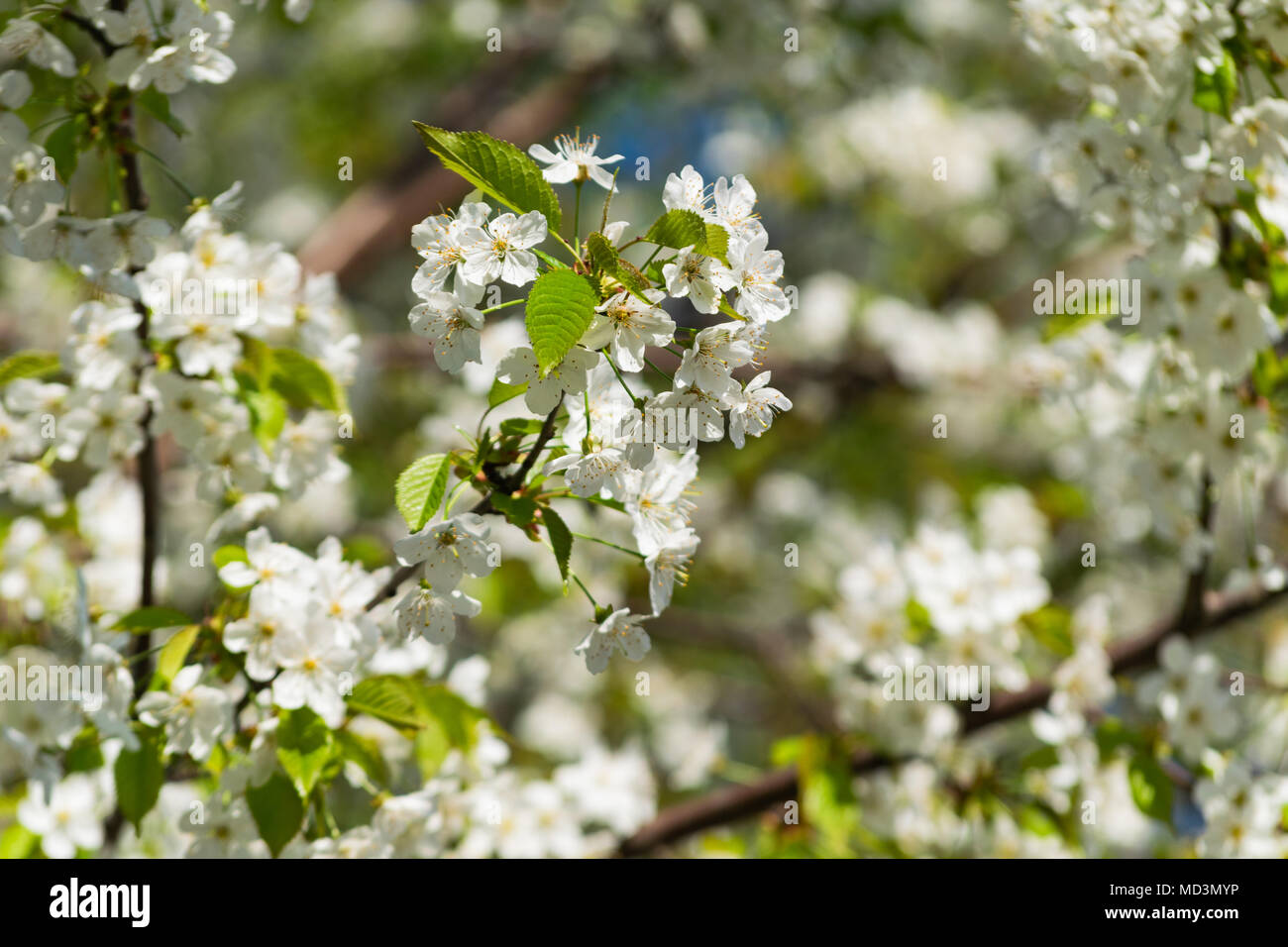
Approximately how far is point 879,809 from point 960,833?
9.2 inches

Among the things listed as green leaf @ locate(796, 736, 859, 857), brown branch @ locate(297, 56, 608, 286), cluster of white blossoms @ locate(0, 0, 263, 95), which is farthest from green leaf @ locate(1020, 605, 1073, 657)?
brown branch @ locate(297, 56, 608, 286)

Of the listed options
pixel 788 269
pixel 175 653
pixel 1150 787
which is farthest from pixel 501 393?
pixel 788 269

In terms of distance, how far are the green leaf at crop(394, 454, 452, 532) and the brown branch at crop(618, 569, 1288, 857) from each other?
1510mm

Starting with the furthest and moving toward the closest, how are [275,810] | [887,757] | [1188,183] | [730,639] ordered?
[730,639] < [887,757] < [1188,183] < [275,810]

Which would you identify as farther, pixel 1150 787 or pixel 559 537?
pixel 1150 787

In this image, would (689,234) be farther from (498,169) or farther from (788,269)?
(788,269)

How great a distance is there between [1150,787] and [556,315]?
1.73 m

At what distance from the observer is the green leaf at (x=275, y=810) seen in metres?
1.43

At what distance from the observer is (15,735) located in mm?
1521

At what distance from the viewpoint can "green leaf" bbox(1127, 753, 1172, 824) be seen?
2066 mm

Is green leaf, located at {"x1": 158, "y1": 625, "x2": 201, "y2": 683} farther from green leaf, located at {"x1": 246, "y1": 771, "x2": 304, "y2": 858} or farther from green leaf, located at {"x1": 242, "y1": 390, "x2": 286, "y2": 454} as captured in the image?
green leaf, located at {"x1": 242, "y1": 390, "x2": 286, "y2": 454}

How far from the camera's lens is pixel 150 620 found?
5.00 ft
